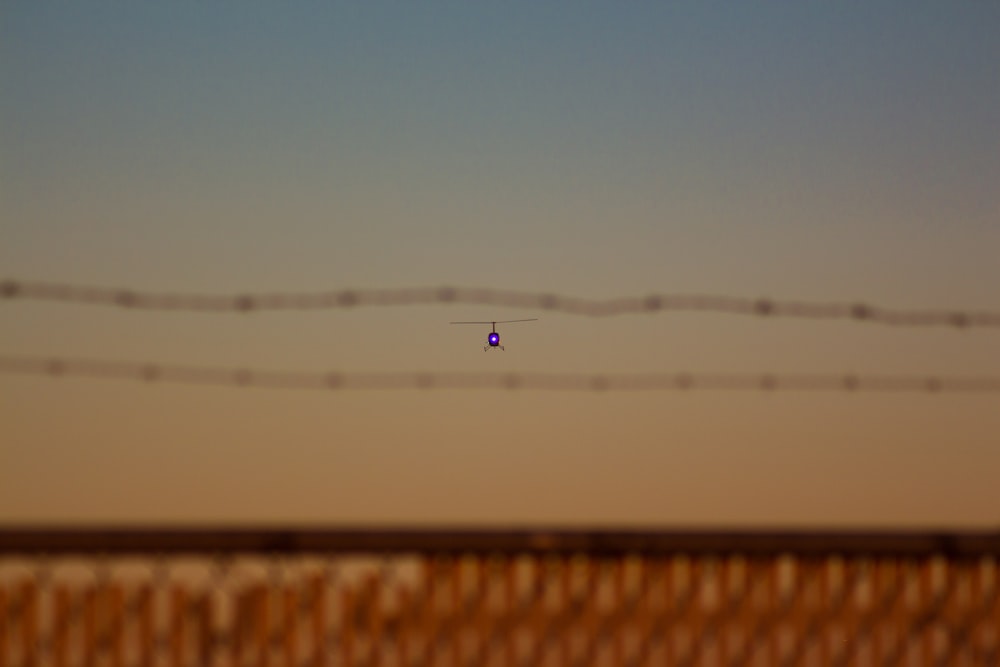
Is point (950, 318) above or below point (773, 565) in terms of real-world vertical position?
above

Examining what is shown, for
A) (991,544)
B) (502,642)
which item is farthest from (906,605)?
(502,642)

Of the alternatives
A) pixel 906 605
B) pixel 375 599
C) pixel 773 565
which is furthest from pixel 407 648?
pixel 906 605

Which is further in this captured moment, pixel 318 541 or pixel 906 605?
pixel 906 605

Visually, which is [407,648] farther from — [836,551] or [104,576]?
[836,551]

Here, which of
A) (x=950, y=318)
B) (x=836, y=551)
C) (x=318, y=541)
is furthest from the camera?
(x=950, y=318)

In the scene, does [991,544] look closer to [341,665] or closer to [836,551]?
[836,551]

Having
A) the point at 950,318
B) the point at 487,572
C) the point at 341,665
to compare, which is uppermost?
the point at 950,318

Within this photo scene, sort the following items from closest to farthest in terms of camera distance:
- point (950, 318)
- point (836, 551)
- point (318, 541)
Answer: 1. point (318, 541)
2. point (836, 551)
3. point (950, 318)
